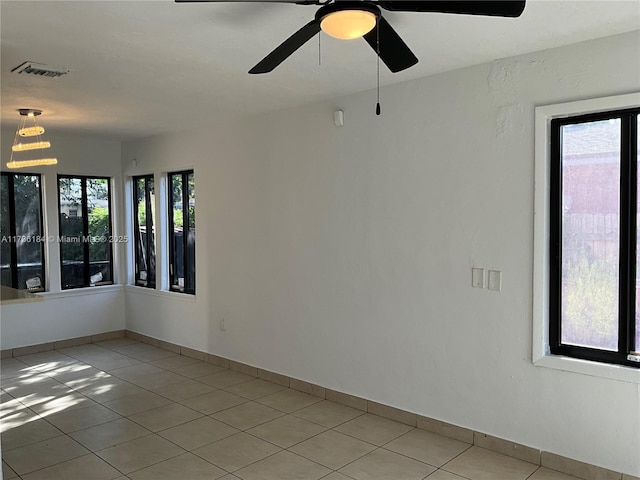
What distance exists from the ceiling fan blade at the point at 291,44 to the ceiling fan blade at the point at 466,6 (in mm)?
296

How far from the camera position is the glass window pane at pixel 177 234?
5.98m

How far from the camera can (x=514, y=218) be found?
3.18m

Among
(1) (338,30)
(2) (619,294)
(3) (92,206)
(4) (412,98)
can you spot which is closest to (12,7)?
(1) (338,30)

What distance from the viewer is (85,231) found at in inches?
250

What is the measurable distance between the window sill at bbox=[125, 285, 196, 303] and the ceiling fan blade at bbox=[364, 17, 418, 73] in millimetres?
3918

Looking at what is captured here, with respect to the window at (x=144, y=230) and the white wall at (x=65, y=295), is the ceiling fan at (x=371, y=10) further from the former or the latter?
the white wall at (x=65, y=295)

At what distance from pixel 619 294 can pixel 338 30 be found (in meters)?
2.19

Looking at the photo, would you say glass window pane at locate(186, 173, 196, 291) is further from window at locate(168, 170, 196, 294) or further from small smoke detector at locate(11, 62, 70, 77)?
small smoke detector at locate(11, 62, 70, 77)

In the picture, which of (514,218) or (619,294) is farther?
(514,218)

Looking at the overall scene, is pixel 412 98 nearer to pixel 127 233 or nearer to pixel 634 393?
pixel 634 393

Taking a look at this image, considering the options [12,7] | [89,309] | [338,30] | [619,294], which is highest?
[12,7]

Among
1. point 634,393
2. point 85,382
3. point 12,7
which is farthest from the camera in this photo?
point 85,382

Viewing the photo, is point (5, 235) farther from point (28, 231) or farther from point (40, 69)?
point (40, 69)

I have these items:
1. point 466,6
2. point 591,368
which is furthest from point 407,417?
point 466,6
